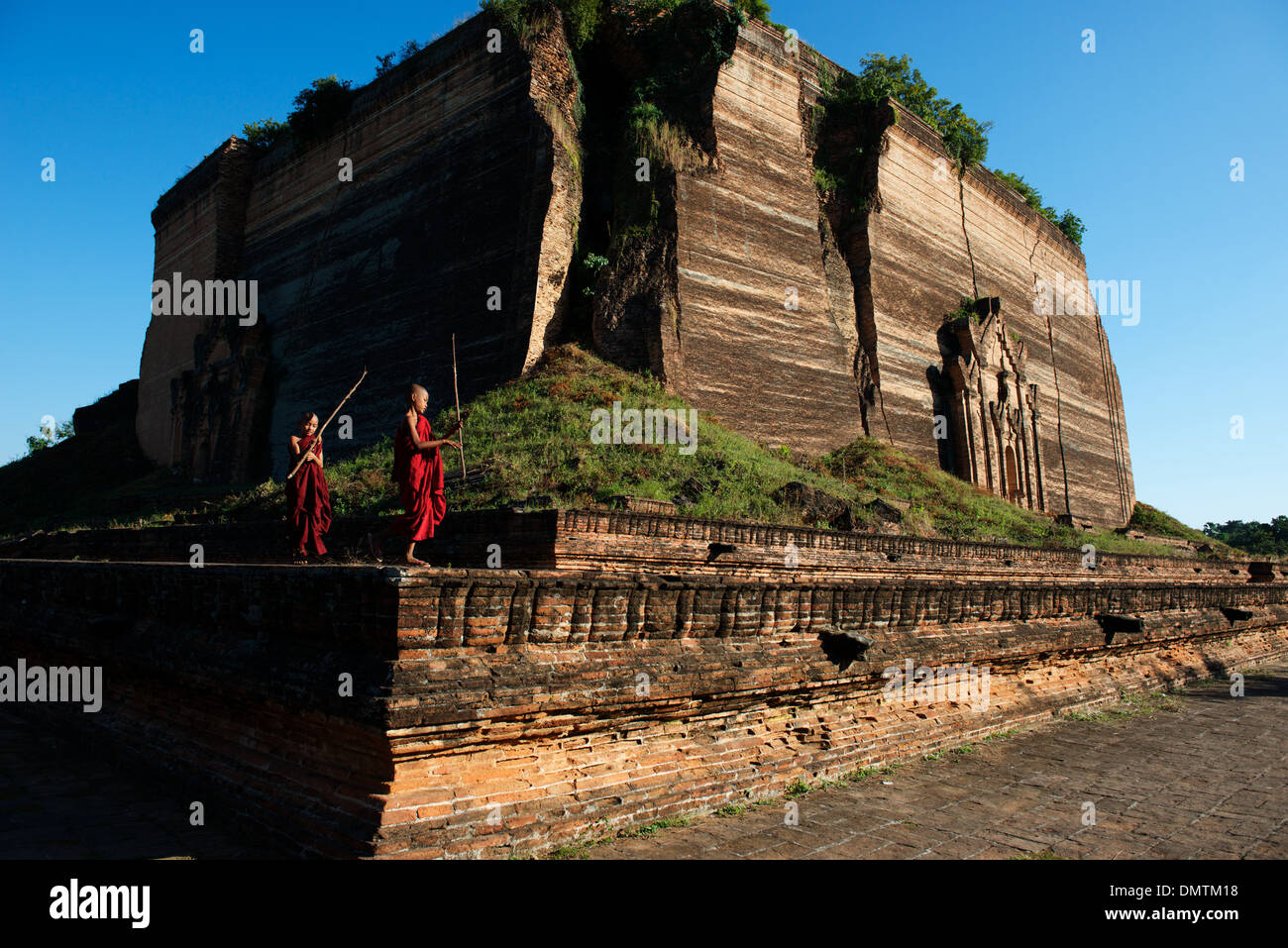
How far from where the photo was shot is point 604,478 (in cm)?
977

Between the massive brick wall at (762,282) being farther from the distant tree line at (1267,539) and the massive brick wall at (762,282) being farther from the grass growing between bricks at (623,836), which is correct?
the distant tree line at (1267,539)

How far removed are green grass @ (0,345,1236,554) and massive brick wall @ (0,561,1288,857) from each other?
12.8ft

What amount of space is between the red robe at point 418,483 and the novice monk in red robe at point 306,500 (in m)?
1.67

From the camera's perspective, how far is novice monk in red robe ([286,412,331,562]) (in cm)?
628

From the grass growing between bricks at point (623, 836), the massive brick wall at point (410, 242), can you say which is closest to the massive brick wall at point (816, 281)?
the massive brick wall at point (410, 242)

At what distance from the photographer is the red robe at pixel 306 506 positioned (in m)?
6.32

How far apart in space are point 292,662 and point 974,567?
32.4 feet

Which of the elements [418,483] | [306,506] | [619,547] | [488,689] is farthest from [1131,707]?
[306,506]

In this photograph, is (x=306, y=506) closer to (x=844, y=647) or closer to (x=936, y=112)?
(x=844, y=647)

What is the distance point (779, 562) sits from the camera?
8547 mm

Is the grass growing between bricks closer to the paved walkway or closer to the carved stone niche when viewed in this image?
the paved walkway
